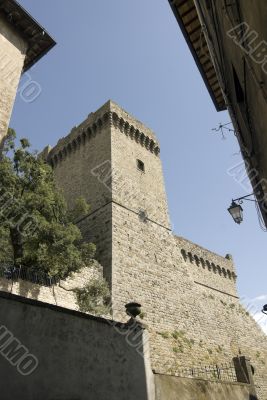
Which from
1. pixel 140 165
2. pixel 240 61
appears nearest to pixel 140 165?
pixel 140 165

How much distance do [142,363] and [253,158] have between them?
447cm

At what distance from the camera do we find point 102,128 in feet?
63.8

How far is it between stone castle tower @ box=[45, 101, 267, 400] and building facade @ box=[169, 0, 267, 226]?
23.5ft

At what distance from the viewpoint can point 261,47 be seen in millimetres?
3744

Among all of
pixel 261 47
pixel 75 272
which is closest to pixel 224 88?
pixel 261 47

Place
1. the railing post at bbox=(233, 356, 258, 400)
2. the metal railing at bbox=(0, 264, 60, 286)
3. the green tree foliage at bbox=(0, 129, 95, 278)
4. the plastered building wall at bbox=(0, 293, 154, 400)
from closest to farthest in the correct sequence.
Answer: the plastered building wall at bbox=(0, 293, 154, 400), the railing post at bbox=(233, 356, 258, 400), the metal railing at bbox=(0, 264, 60, 286), the green tree foliage at bbox=(0, 129, 95, 278)

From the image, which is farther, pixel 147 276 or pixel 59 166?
pixel 59 166

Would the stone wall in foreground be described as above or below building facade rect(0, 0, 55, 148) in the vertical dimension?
below

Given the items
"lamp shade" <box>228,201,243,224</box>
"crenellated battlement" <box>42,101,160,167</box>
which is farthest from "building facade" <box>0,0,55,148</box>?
"crenellated battlement" <box>42,101,160,167</box>

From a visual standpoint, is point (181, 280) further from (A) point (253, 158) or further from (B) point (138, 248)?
(A) point (253, 158)

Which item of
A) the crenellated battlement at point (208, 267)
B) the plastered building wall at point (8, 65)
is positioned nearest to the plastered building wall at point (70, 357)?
the plastered building wall at point (8, 65)

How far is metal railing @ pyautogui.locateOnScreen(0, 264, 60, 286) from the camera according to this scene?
10898 millimetres

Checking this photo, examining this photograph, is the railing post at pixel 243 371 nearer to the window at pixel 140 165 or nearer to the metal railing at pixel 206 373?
the metal railing at pixel 206 373

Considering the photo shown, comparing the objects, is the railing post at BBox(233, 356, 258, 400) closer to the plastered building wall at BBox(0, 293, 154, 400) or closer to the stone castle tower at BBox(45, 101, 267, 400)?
the stone castle tower at BBox(45, 101, 267, 400)
